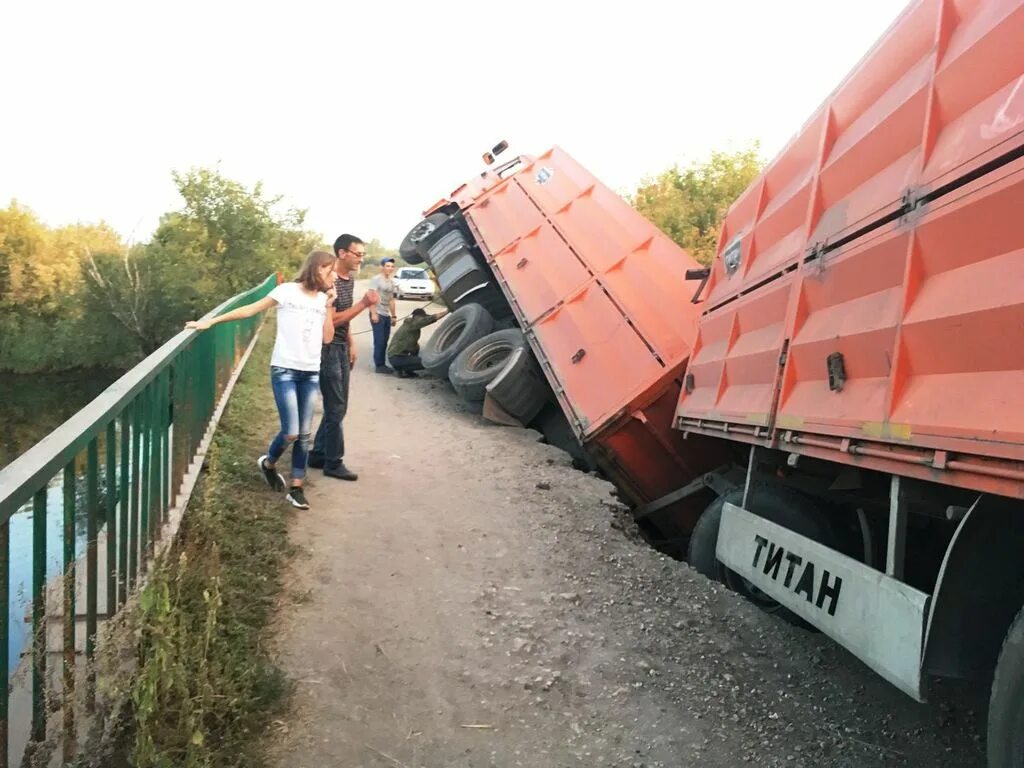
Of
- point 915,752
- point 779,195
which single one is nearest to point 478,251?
point 779,195

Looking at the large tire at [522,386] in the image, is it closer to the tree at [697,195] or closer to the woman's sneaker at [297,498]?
the woman's sneaker at [297,498]

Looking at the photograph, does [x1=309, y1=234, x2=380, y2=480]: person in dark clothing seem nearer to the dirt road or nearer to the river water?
the dirt road

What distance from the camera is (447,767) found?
2719 millimetres

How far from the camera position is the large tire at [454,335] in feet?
30.2

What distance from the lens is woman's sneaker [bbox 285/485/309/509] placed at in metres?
5.00

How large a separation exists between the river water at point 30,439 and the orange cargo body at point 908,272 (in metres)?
2.42

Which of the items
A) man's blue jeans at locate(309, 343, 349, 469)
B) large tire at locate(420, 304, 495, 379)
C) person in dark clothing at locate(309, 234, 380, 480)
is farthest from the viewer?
large tire at locate(420, 304, 495, 379)

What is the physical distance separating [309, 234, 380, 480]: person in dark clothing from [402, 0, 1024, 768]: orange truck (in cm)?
188

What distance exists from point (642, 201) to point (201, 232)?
1780cm

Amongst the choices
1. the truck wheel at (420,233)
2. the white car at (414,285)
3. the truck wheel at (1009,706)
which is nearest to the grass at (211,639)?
the truck wheel at (1009,706)

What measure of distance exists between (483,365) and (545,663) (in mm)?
5537

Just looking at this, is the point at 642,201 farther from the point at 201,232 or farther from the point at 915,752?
the point at 915,752

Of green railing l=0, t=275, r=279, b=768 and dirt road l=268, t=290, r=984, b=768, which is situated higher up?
green railing l=0, t=275, r=279, b=768

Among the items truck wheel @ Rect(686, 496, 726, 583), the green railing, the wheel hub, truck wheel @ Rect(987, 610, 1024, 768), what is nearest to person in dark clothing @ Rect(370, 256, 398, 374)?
the wheel hub
